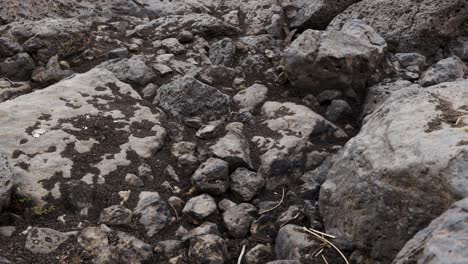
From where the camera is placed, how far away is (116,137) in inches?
261

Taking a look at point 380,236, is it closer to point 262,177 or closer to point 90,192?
point 262,177

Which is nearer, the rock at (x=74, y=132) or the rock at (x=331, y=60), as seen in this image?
the rock at (x=74, y=132)

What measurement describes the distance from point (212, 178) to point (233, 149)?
0.67 m

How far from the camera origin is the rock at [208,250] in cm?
507

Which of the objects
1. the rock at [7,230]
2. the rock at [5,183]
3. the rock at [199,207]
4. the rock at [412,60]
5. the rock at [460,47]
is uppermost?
the rock at [460,47]

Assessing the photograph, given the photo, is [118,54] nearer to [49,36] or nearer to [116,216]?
[49,36]

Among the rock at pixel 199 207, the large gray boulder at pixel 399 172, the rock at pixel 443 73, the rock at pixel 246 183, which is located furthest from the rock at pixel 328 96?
the rock at pixel 199 207

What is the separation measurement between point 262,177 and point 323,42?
2.72m

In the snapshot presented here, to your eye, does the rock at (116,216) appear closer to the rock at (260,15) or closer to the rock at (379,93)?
the rock at (379,93)

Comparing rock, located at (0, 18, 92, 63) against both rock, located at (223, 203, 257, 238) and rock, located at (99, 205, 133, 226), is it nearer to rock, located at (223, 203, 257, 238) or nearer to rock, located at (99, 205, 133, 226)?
rock, located at (99, 205, 133, 226)

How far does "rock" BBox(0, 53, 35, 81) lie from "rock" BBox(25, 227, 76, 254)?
415 centimetres

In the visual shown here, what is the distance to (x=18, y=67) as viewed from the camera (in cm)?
841

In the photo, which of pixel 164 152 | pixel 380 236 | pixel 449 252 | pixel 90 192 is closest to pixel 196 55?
pixel 164 152

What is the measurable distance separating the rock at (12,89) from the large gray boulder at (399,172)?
514cm
